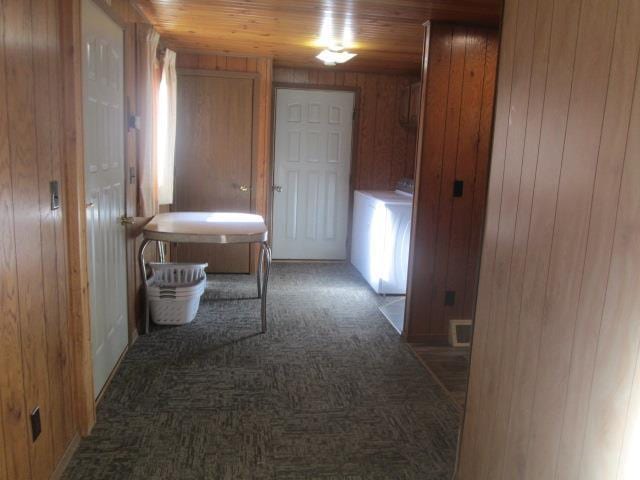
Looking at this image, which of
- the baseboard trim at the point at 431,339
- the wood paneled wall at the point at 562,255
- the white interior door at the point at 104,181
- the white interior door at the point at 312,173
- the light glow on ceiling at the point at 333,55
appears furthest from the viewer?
the white interior door at the point at 312,173

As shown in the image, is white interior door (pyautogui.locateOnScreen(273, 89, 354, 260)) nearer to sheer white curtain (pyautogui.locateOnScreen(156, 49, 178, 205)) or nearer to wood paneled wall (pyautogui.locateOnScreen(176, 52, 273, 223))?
wood paneled wall (pyautogui.locateOnScreen(176, 52, 273, 223))

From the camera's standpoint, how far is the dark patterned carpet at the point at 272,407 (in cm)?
221

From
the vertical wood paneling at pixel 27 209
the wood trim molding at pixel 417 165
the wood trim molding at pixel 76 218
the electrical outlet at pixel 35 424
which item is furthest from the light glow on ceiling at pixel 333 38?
the electrical outlet at pixel 35 424

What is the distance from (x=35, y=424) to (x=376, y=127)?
185 inches

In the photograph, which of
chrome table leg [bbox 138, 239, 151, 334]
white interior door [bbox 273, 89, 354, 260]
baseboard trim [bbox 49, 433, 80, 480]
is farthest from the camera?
white interior door [bbox 273, 89, 354, 260]

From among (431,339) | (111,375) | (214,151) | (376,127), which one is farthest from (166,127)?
(431,339)

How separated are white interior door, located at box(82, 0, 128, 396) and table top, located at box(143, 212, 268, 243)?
0.29 m

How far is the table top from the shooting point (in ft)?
11.0

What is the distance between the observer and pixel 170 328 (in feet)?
12.3

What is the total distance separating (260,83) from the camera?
16.6ft

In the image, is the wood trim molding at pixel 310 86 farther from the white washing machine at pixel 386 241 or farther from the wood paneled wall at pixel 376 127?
the white washing machine at pixel 386 241

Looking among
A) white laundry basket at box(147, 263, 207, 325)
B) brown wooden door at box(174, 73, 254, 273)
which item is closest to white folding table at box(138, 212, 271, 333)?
white laundry basket at box(147, 263, 207, 325)

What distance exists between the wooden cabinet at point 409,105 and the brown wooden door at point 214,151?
62.0 inches

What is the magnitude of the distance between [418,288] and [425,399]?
97cm
